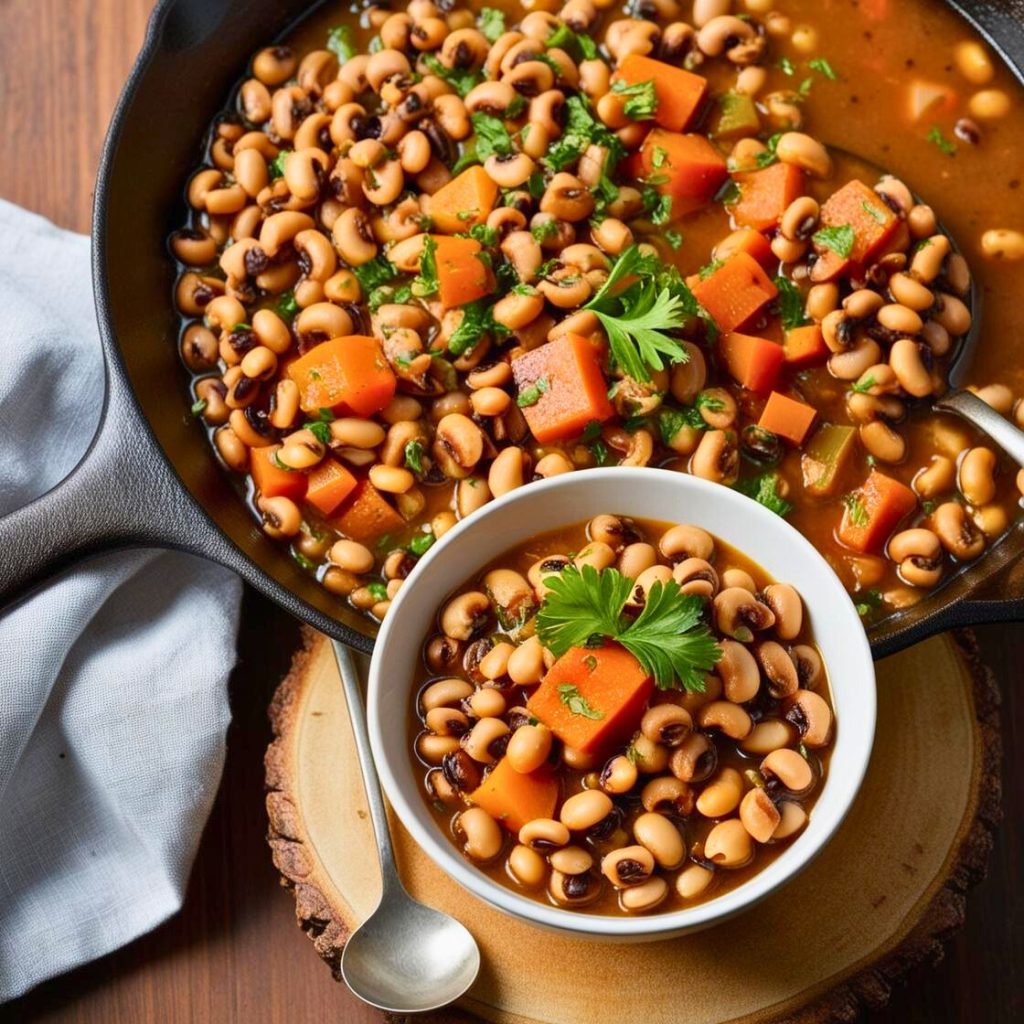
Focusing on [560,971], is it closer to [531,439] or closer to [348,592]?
[348,592]

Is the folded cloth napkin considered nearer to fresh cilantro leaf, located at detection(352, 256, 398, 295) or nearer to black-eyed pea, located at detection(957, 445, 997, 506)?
fresh cilantro leaf, located at detection(352, 256, 398, 295)

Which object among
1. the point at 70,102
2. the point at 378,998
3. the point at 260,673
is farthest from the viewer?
the point at 70,102

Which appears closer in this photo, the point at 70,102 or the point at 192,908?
the point at 192,908

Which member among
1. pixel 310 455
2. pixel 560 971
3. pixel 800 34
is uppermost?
pixel 800 34

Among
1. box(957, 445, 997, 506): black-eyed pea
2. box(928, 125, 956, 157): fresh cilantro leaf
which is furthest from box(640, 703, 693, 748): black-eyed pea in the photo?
box(928, 125, 956, 157): fresh cilantro leaf

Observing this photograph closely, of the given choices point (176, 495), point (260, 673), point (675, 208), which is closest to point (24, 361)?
point (176, 495)

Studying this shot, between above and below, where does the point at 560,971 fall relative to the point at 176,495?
below

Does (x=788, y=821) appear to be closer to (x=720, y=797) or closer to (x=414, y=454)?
(x=720, y=797)

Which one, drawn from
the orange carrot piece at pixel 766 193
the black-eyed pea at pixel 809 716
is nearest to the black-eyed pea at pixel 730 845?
the black-eyed pea at pixel 809 716
